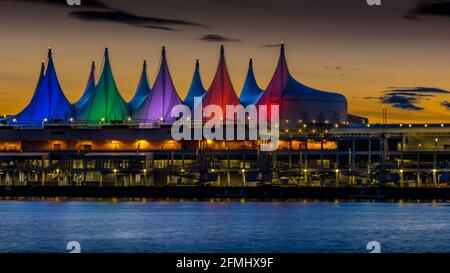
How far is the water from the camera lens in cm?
4800

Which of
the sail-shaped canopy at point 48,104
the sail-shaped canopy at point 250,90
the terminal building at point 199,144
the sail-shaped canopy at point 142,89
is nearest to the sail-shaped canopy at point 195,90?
the terminal building at point 199,144

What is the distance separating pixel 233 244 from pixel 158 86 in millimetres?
59489

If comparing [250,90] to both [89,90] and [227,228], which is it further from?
[227,228]

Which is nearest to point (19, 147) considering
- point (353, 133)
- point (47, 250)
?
point (353, 133)

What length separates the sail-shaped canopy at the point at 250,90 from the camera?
10938 cm

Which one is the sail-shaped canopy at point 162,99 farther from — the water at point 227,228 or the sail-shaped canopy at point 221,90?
the water at point 227,228

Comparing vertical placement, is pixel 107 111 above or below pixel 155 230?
above

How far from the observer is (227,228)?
181 ft

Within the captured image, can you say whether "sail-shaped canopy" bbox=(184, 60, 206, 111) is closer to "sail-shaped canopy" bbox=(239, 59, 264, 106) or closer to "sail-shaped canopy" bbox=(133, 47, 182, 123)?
"sail-shaped canopy" bbox=(133, 47, 182, 123)

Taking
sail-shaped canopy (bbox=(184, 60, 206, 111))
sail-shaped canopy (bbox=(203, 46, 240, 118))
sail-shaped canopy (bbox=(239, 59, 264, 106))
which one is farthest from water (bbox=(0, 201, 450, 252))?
sail-shaped canopy (bbox=(239, 59, 264, 106))

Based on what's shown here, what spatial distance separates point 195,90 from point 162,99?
429 cm

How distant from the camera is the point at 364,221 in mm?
59781

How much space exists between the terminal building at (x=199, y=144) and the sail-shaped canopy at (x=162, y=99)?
0.31 ft
